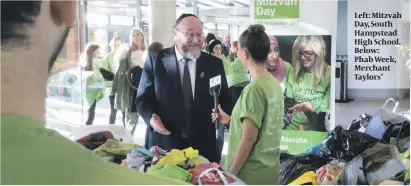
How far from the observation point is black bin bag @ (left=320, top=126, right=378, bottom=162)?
101 inches

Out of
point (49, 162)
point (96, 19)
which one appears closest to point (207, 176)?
point (96, 19)

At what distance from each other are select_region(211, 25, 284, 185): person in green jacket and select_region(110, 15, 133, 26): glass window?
58cm

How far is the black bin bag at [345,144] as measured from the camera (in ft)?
8.38

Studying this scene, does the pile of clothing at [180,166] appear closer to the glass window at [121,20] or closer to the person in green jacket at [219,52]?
the person in green jacket at [219,52]

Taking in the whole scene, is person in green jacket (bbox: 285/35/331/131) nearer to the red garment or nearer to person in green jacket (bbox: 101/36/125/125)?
the red garment

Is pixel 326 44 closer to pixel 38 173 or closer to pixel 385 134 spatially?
pixel 385 134

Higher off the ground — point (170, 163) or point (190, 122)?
point (190, 122)

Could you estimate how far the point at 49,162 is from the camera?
1.19 meters

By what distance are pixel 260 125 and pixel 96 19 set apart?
0.99 meters

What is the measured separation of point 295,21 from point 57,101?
1286mm

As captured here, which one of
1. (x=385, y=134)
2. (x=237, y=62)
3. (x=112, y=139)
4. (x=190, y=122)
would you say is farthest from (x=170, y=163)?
(x=385, y=134)

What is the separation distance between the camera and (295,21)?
2.49 metres

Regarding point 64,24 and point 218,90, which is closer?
A: point 64,24

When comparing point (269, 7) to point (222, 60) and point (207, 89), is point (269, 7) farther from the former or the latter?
point (207, 89)
